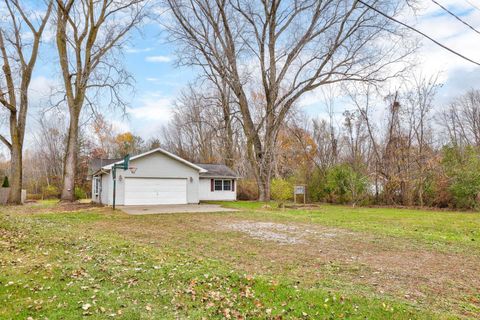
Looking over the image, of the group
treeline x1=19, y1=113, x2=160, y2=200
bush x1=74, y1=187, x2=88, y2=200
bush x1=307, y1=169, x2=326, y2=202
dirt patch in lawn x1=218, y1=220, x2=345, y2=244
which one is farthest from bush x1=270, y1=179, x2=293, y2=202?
treeline x1=19, y1=113, x2=160, y2=200

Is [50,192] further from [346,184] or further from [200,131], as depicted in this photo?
[346,184]

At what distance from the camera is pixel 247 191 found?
27.3 metres

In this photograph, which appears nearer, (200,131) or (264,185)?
(264,185)

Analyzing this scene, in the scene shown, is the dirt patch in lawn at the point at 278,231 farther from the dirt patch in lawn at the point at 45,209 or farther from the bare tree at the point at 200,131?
the bare tree at the point at 200,131

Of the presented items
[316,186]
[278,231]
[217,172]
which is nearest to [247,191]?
[217,172]

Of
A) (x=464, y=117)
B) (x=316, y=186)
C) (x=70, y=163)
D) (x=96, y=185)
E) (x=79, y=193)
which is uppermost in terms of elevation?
(x=464, y=117)

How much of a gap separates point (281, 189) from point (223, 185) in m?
4.49

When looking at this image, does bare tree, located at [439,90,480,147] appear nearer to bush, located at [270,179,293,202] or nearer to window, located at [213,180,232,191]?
bush, located at [270,179,293,202]

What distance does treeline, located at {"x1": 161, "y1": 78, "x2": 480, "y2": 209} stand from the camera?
18844 mm

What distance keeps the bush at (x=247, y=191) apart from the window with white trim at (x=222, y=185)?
1.68 meters

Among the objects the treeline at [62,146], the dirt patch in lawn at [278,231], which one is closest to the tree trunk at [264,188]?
the dirt patch in lawn at [278,231]

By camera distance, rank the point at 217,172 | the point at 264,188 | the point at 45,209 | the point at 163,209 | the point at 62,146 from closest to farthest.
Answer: the point at 45,209 < the point at 163,209 < the point at 264,188 < the point at 217,172 < the point at 62,146

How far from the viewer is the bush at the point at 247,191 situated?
2719 cm

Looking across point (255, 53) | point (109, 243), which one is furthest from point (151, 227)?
point (255, 53)
